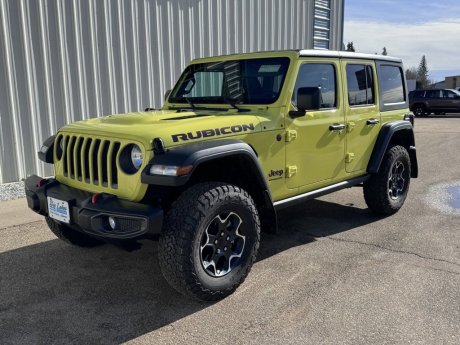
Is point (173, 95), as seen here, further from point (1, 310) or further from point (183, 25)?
point (183, 25)

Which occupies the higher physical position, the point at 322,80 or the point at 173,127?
the point at 322,80

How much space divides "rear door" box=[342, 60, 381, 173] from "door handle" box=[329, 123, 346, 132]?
13 centimetres

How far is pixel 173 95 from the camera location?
4941 mm

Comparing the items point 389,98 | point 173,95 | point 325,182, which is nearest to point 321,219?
point 325,182

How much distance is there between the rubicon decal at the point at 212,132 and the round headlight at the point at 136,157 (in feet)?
0.86

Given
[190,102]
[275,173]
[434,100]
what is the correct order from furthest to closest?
1. [434,100]
2. [190,102]
3. [275,173]

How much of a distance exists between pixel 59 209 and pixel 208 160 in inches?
47.3

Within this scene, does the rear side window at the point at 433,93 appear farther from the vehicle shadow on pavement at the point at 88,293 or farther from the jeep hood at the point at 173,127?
the jeep hood at the point at 173,127

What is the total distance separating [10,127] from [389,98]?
203 inches

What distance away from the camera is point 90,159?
3443 mm

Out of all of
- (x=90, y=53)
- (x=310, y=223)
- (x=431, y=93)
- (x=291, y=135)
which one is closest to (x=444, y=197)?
(x=310, y=223)

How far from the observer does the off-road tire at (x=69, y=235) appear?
13.6ft

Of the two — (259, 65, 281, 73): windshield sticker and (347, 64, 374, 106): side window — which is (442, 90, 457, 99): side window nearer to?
(347, 64, 374, 106): side window

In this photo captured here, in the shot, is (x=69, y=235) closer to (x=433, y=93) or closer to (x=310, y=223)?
(x=310, y=223)
